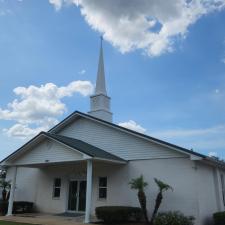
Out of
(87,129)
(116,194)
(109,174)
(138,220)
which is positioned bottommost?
(138,220)

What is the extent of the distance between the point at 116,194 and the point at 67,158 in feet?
11.9

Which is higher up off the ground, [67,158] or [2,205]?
[67,158]

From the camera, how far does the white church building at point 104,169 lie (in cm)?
1542

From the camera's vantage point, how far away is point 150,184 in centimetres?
1647

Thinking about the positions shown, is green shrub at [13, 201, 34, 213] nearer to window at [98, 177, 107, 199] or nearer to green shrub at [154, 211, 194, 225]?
window at [98, 177, 107, 199]

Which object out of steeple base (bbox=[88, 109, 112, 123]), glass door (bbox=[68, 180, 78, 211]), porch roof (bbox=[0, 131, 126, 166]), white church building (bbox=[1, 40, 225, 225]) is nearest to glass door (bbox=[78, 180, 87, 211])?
white church building (bbox=[1, 40, 225, 225])

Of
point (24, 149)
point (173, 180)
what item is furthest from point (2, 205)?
point (173, 180)

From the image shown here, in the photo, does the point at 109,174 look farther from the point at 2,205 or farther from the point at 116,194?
the point at 2,205

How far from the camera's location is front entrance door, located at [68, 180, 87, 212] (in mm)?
18612

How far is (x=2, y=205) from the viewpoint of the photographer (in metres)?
19.7

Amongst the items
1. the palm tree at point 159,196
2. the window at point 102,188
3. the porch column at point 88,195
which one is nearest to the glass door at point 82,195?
the window at point 102,188

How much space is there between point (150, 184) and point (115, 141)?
348cm

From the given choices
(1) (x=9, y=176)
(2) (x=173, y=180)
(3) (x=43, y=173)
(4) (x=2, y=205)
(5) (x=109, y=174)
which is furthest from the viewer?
(1) (x=9, y=176)

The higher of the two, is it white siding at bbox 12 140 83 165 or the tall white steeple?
the tall white steeple
